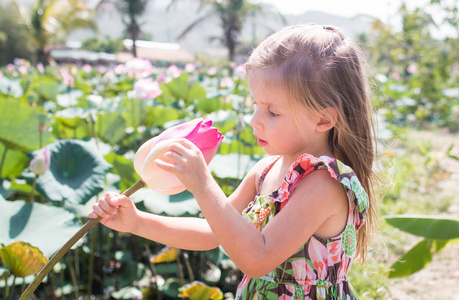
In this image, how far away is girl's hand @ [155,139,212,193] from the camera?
777 mm

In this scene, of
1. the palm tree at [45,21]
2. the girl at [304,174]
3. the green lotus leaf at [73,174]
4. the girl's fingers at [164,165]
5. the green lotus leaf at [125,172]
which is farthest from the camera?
the palm tree at [45,21]

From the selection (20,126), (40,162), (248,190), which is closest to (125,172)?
(20,126)

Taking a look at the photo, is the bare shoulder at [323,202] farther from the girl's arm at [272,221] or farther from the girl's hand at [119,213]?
the girl's hand at [119,213]

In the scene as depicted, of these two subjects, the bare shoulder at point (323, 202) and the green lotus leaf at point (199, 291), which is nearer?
the bare shoulder at point (323, 202)

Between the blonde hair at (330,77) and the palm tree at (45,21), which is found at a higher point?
the blonde hair at (330,77)

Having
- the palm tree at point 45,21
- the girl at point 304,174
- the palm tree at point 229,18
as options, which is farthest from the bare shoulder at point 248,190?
the palm tree at point 229,18

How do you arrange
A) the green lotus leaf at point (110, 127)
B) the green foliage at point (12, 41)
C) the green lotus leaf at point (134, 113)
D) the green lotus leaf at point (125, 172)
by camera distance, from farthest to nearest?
the green foliage at point (12, 41), the green lotus leaf at point (134, 113), the green lotus leaf at point (110, 127), the green lotus leaf at point (125, 172)

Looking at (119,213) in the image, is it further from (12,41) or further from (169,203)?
(12,41)

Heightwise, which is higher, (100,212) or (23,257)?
(100,212)

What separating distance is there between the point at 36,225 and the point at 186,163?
2.33 feet

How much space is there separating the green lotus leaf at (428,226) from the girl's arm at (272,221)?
76 cm

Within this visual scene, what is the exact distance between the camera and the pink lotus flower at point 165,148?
2.59 ft

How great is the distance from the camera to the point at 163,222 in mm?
1041

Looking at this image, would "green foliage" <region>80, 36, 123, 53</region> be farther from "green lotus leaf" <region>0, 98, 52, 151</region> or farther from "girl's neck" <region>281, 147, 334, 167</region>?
"girl's neck" <region>281, 147, 334, 167</region>
